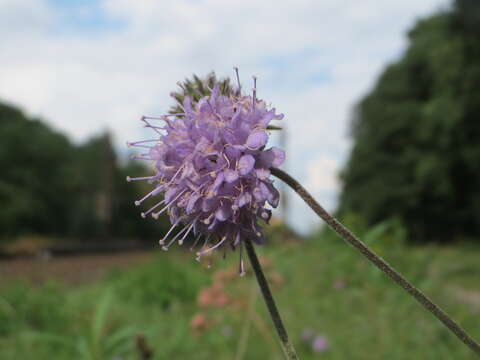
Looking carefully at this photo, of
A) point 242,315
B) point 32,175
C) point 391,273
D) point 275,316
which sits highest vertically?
point 391,273

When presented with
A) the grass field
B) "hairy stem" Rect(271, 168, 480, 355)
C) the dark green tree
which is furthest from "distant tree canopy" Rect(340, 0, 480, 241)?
"hairy stem" Rect(271, 168, 480, 355)

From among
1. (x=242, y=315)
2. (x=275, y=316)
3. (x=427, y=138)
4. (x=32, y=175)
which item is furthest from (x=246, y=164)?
(x=32, y=175)

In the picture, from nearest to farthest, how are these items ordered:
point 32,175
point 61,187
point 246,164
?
→ point 246,164
point 32,175
point 61,187

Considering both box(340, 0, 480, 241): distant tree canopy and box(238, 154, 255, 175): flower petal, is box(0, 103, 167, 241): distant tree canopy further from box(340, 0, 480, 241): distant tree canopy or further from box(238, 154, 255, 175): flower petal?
A: box(238, 154, 255, 175): flower petal

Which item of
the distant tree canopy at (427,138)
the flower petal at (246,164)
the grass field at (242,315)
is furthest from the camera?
the distant tree canopy at (427,138)

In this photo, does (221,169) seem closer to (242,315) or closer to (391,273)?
(391,273)

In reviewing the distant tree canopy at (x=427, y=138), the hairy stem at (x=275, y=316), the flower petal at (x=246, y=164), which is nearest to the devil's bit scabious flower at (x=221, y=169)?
the flower petal at (x=246, y=164)

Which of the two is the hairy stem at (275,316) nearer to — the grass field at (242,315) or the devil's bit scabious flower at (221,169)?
the devil's bit scabious flower at (221,169)
